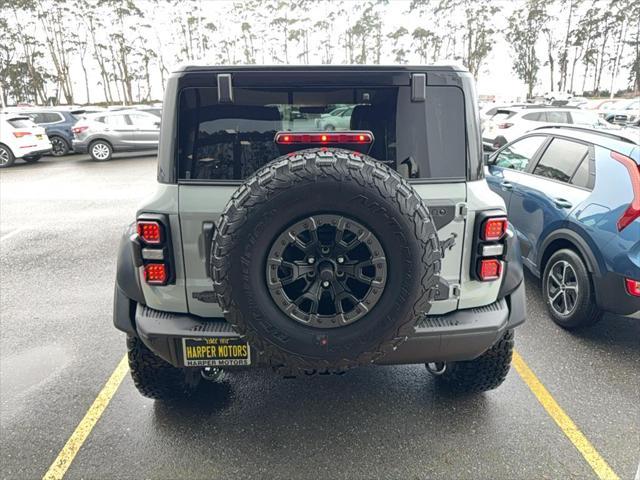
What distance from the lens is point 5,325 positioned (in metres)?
4.12

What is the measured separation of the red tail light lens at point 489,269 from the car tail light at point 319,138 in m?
0.90

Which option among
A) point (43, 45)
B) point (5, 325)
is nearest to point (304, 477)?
point (5, 325)

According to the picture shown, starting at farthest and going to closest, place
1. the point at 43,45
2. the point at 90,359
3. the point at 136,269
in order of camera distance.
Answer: the point at 43,45
the point at 90,359
the point at 136,269

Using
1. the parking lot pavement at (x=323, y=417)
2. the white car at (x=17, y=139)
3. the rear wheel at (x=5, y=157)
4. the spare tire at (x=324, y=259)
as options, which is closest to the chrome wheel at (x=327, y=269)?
the spare tire at (x=324, y=259)

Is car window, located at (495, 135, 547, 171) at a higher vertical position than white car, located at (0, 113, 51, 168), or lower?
higher

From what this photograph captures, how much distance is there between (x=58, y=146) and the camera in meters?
17.1

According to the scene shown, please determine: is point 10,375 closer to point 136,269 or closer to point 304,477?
point 136,269

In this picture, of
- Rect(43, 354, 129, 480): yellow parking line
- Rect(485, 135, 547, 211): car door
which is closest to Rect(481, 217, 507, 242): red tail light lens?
Rect(43, 354, 129, 480): yellow parking line

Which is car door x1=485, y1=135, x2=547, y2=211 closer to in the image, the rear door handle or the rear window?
the rear door handle

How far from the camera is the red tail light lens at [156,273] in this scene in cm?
226

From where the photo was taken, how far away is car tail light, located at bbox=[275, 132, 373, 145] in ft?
6.97

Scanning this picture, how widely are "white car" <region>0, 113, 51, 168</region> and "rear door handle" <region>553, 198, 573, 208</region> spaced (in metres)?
15.7

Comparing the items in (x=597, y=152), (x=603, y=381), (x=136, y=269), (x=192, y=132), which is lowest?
(x=603, y=381)

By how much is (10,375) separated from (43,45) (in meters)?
52.3
